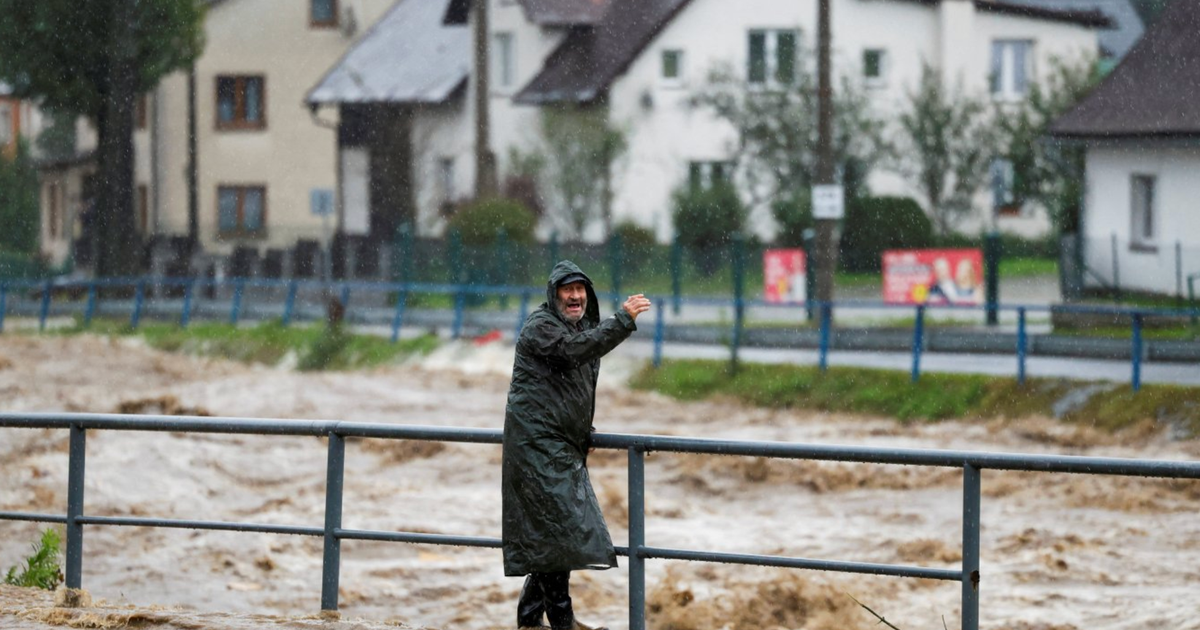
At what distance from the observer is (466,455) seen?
2269 centimetres

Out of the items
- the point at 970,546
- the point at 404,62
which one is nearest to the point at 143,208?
the point at 404,62

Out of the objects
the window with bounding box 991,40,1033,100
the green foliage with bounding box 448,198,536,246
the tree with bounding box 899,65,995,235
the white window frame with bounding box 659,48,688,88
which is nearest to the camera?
the tree with bounding box 899,65,995,235

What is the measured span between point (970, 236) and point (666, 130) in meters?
7.37

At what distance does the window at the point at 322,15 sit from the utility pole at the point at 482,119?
33.6 ft

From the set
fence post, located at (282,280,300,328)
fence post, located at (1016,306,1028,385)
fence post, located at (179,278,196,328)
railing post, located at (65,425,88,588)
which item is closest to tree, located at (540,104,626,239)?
fence post, located at (282,280,300,328)

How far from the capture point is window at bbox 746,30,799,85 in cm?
3788

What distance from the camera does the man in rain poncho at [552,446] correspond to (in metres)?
7.38

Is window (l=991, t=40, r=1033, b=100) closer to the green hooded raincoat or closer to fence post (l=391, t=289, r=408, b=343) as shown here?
fence post (l=391, t=289, r=408, b=343)

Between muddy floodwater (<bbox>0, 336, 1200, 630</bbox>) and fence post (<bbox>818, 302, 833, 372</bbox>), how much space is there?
0.97 metres

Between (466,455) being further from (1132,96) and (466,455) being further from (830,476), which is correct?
(1132,96)

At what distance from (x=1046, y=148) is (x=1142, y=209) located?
423 centimetres

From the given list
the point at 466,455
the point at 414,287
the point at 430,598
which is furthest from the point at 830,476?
the point at 414,287

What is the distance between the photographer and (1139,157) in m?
31.5

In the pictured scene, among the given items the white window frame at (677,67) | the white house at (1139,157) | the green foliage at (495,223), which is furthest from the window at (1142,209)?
the white window frame at (677,67)
